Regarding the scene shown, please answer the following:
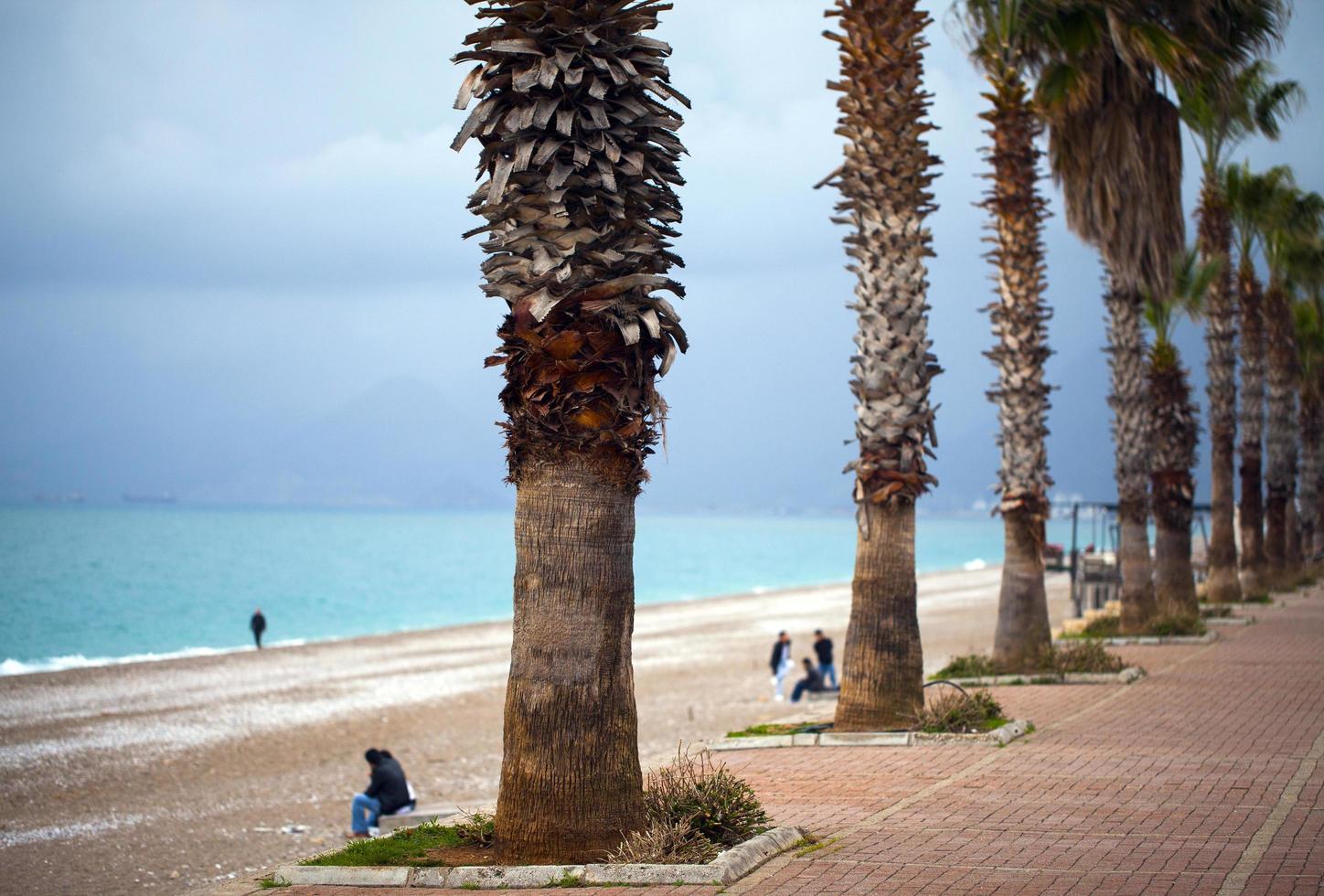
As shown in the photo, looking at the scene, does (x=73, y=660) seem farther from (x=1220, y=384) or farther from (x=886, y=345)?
(x=886, y=345)

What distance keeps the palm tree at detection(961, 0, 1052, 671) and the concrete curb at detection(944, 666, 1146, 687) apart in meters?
0.56

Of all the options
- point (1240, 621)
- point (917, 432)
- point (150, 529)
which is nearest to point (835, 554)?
point (150, 529)

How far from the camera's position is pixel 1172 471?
912 inches

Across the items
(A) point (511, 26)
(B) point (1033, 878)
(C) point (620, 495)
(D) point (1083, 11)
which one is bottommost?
(B) point (1033, 878)

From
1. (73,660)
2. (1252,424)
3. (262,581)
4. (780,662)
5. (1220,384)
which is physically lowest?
(73,660)

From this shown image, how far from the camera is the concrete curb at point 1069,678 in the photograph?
15.7 meters

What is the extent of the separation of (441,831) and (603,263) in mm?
3484

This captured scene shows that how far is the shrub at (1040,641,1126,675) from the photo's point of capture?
16.1 meters

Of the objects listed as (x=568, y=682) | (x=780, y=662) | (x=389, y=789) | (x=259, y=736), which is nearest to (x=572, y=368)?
(x=568, y=682)

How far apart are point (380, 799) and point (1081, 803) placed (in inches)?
307

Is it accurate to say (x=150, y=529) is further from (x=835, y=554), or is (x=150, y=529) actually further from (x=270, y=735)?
(x=270, y=735)

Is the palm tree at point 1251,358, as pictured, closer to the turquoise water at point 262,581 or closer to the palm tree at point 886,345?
the palm tree at point 886,345

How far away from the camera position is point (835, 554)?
154875mm

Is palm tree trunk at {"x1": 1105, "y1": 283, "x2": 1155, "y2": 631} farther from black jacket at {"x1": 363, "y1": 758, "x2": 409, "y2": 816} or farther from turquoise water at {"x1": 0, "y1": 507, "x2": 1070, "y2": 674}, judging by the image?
turquoise water at {"x1": 0, "y1": 507, "x2": 1070, "y2": 674}
